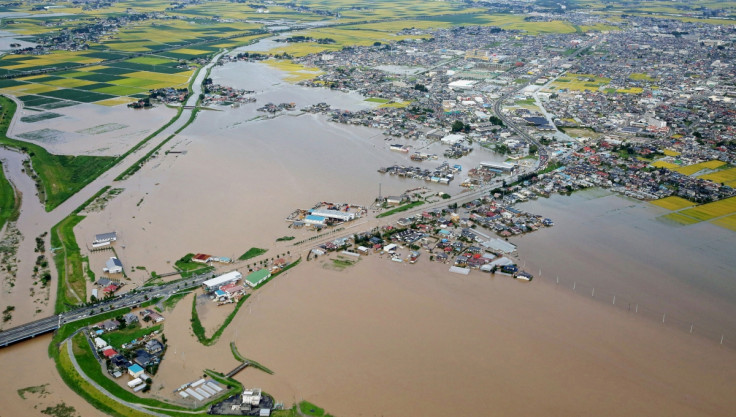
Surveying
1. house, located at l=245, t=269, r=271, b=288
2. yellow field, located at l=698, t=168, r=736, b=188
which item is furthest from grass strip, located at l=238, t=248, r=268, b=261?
yellow field, located at l=698, t=168, r=736, b=188

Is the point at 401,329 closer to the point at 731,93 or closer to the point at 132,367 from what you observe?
the point at 132,367

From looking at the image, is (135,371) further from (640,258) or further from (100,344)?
(640,258)

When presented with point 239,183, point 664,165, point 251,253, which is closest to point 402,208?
point 251,253

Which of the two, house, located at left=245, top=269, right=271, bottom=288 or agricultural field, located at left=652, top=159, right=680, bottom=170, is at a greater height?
agricultural field, located at left=652, top=159, right=680, bottom=170

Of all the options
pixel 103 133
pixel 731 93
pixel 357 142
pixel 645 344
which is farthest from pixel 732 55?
pixel 103 133

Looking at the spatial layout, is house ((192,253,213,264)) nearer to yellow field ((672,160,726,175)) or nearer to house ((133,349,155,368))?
house ((133,349,155,368))

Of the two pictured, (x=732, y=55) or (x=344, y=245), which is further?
(x=732, y=55)
